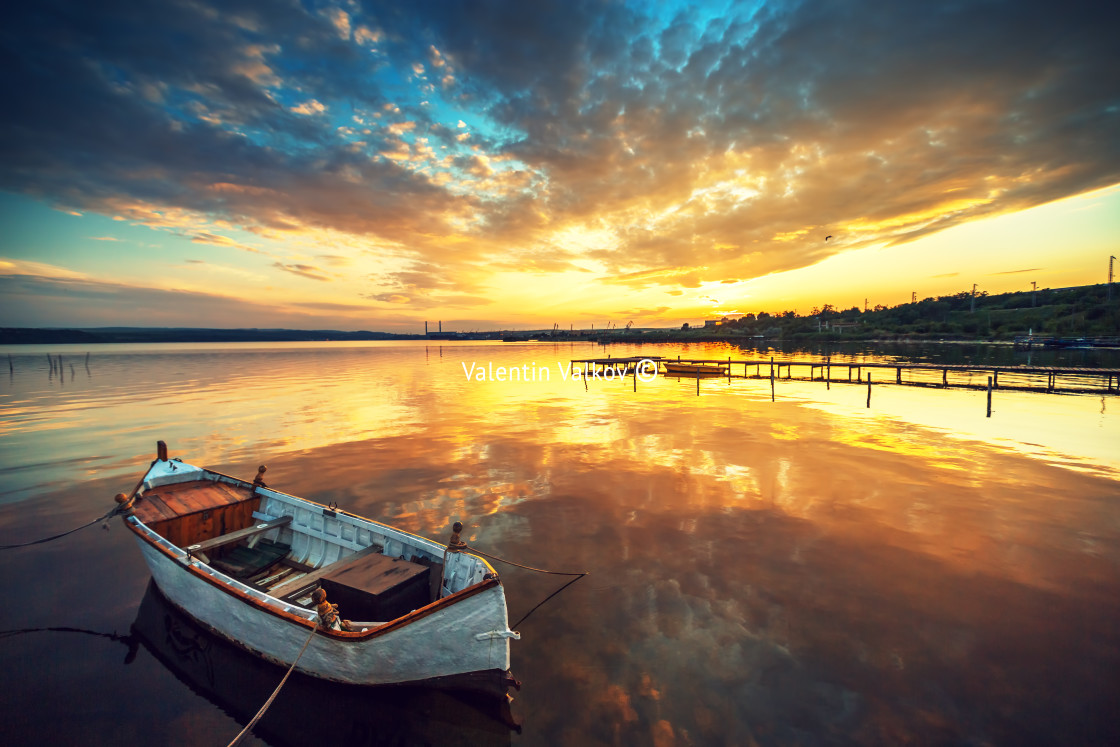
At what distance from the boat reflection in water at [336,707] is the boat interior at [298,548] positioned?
1115 mm

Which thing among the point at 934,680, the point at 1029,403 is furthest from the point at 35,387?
the point at 1029,403

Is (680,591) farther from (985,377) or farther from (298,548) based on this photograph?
(985,377)

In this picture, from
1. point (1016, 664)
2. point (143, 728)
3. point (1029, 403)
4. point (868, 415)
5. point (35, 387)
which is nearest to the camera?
point (143, 728)

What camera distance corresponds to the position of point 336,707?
247 inches

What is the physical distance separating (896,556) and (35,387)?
75.0m

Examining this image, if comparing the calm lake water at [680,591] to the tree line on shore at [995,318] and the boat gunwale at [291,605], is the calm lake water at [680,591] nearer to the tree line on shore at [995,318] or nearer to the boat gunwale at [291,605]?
the boat gunwale at [291,605]

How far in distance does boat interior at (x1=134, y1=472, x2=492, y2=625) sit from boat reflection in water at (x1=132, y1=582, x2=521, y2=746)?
1115mm

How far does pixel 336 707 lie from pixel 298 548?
4.41m

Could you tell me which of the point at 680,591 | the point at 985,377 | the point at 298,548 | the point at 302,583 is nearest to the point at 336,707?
the point at 302,583

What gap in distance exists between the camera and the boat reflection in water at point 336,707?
19.2 feet

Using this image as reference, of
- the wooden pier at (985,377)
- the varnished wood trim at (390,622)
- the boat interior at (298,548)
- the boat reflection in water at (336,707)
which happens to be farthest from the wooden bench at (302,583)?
the wooden pier at (985,377)

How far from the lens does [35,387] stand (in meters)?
45.6

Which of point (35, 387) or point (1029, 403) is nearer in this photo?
point (1029, 403)

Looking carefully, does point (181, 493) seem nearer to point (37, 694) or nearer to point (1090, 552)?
point (37, 694)
